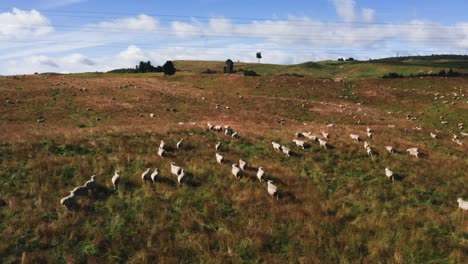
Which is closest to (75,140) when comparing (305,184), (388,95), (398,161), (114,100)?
(305,184)

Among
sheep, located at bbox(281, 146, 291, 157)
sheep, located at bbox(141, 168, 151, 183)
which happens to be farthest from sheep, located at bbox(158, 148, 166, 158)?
sheep, located at bbox(281, 146, 291, 157)

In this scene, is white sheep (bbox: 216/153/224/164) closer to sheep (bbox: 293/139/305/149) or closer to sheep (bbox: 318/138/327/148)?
sheep (bbox: 293/139/305/149)

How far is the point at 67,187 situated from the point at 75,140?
21.5ft

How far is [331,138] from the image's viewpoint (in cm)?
2491

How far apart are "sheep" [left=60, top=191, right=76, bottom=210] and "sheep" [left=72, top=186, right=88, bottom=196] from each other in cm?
34

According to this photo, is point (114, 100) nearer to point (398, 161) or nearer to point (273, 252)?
point (398, 161)

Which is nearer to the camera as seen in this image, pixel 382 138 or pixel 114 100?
pixel 382 138

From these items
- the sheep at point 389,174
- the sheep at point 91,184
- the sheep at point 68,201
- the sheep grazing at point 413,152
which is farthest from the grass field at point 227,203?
the sheep grazing at point 413,152

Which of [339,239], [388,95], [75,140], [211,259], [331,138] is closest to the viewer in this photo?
[211,259]

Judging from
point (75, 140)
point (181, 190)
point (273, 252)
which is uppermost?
point (75, 140)

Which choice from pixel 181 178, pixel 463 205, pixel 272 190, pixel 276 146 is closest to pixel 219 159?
pixel 181 178

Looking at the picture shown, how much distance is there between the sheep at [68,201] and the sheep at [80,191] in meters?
0.34

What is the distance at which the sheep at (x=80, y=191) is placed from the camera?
13477mm

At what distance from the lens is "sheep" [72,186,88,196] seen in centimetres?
1348
